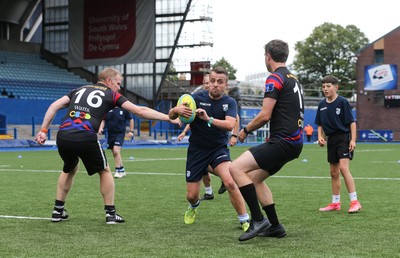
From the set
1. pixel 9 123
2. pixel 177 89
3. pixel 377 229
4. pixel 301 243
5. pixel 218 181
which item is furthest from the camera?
pixel 177 89

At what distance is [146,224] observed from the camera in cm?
795

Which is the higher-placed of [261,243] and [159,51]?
[159,51]

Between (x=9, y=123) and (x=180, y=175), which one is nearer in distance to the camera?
(x=180, y=175)

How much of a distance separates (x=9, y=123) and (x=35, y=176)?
2616cm

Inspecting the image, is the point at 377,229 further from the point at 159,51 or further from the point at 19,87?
the point at 159,51

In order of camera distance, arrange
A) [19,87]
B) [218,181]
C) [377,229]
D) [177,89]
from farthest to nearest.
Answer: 1. [177,89]
2. [19,87]
3. [218,181]
4. [377,229]

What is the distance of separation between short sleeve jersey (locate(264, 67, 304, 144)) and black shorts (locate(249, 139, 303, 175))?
0.06m

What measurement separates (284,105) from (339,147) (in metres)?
2.88

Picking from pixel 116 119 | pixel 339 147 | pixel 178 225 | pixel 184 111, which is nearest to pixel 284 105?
pixel 184 111

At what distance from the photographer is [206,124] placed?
25.8 ft

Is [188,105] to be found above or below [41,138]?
above

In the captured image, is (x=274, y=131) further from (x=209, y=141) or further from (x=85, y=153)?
(x=85, y=153)

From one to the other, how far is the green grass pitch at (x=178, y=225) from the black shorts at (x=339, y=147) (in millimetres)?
732

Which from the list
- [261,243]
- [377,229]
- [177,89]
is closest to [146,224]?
[261,243]
